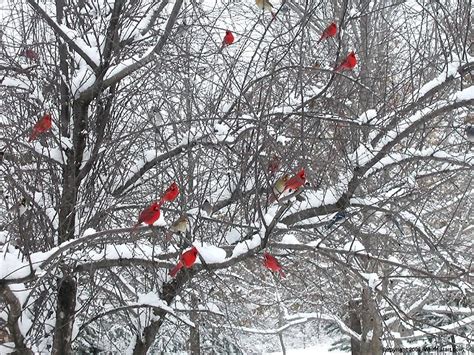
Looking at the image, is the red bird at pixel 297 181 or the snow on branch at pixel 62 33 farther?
the snow on branch at pixel 62 33

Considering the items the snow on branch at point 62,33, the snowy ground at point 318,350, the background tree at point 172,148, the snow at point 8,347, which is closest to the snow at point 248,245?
the background tree at point 172,148

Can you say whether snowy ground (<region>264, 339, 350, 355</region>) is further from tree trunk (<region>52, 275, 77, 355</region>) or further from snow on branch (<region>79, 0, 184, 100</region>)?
snow on branch (<region>79, 0, 184, 100</region>)

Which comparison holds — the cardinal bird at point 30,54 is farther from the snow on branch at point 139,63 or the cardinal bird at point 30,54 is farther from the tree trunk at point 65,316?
the tree trunk at point 65,316

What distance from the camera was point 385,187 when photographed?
5047 mm

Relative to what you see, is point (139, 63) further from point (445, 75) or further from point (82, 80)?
point (445, 75)

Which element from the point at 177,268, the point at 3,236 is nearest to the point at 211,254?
the point at 177,268

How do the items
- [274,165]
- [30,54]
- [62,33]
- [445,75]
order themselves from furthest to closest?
[30,54]
[445,75]
[62,33]
[274,165]

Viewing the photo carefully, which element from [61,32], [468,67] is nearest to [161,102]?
[61,32]

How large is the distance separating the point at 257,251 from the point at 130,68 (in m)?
1.32

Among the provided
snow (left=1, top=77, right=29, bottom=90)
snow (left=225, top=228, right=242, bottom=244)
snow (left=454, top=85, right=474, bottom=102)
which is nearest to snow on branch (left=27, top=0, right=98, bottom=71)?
snow (left=1, top=77, right=29, bottom=90)

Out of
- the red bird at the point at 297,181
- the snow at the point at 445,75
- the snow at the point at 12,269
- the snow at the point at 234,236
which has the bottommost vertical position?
the snow at the point at 12,269

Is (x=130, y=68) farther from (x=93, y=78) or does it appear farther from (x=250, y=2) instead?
(x=250, y=2)

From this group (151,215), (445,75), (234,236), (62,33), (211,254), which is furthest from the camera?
(234,236)

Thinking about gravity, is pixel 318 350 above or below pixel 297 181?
above
